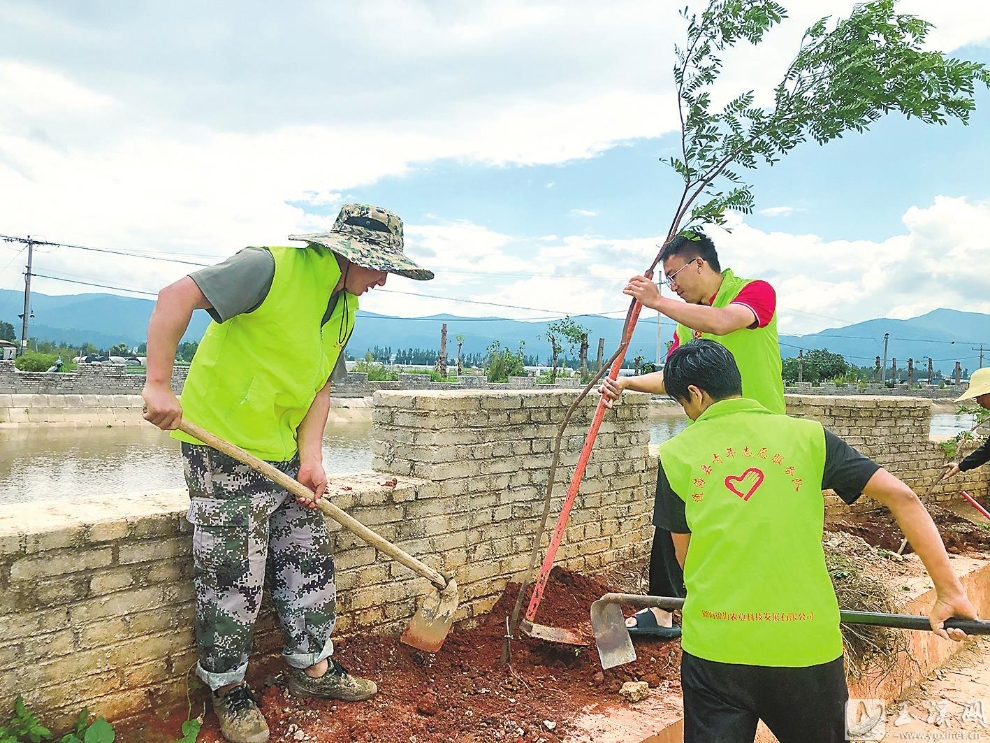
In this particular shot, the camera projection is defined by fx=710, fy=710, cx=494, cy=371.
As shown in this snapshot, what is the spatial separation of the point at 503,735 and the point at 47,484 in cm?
1195

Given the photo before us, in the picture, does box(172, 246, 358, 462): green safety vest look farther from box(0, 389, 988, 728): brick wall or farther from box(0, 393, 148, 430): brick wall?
box(0, 393, 148, 430): brick wall

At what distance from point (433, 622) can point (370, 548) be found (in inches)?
18.4

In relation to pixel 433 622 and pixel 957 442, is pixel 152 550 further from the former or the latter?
pixel 957 442

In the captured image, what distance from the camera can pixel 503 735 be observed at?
2818 mm

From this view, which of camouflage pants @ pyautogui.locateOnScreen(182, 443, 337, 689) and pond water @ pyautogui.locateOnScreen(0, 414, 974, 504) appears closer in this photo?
camouflage pants @ pyautogui.locateOnScreen(182, 443, 337, 689)

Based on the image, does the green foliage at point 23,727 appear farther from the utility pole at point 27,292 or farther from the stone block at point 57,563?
the utility pole at point 27,292

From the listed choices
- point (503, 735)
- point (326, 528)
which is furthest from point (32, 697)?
point (503, 735)

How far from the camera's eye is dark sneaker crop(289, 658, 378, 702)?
279 cm

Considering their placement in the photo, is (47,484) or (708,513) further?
(47,484)

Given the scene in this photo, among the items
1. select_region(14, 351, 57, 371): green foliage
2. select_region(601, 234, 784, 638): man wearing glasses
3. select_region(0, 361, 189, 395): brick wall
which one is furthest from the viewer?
select_region(14, 351, 57, 371): green foliage

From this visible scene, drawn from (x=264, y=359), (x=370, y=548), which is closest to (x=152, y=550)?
(x=264, y=359)

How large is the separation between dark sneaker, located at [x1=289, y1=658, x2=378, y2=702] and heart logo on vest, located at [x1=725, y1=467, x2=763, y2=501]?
1830mm

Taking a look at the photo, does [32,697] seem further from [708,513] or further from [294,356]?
[708,513]

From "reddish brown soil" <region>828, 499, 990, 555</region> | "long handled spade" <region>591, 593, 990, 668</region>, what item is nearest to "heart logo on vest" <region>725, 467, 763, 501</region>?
"long handled spade" <region>591, 593, 990, 668</region>
